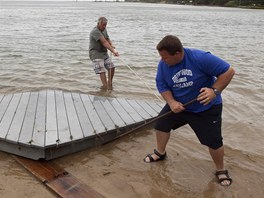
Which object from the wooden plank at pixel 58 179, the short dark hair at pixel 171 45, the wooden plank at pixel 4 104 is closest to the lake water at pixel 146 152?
the wooden plank at pixel 58 179

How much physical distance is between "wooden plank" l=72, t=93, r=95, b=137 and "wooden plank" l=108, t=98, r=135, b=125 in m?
0.64

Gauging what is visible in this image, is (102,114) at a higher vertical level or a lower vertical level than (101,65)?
lower

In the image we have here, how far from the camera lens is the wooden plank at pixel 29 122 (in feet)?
15.5

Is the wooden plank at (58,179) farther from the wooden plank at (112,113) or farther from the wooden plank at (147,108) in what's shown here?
the wooden plank at (147,108)

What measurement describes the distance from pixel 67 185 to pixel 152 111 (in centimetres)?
268

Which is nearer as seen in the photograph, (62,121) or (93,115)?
(62,121)

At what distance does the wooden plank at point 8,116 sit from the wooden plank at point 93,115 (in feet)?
4.26

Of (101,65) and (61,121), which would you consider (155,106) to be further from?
(101,65)

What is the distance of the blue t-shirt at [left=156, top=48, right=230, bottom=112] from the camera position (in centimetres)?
372

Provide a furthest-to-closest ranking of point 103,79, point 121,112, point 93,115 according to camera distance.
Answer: point 103,79
point 121,112
point 93,115

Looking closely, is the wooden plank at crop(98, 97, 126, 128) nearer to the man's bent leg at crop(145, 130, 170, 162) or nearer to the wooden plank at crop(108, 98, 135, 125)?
the wooden plank at crop(108, 98, 135, 125)

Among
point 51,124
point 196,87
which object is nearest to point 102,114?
point 51,124

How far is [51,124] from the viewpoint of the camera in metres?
5.26

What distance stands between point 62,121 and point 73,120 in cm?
19
